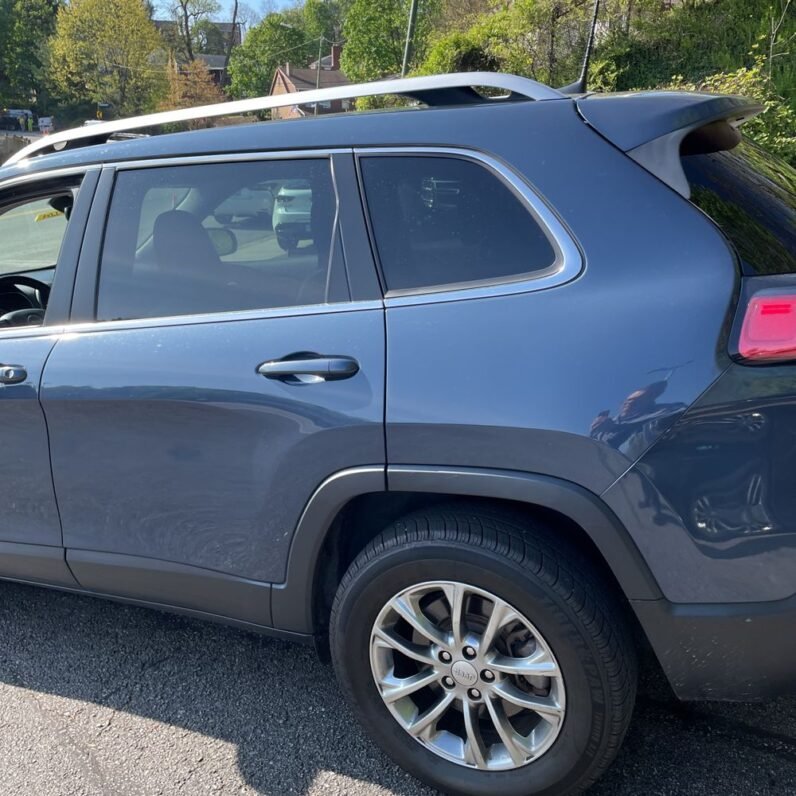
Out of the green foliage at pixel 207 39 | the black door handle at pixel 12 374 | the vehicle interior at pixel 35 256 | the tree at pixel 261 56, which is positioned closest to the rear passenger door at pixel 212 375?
the black door handle at pixel 12 374

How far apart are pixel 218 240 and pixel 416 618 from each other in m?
1.32

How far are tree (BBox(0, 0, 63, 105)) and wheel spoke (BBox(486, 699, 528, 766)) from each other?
255ft

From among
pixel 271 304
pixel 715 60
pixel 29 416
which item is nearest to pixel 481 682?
pixel 271 304

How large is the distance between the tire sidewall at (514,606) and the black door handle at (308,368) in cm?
49

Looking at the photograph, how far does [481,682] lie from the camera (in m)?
2.08

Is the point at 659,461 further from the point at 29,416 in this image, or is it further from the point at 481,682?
the point at 29,416

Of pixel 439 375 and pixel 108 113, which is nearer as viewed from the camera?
pixel 439 375

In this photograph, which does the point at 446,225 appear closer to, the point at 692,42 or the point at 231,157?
the point at 231,157

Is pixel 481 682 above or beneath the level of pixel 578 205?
beneath

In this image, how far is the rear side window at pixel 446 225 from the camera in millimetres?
1951

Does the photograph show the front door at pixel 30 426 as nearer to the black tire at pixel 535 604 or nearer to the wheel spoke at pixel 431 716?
the black tire at pixel 535 604

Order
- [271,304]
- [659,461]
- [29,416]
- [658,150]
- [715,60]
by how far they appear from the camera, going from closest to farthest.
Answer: [659,461], [658,150], [271,304], [29,416], [715,60]

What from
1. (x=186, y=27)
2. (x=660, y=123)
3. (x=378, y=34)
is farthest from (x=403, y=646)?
(x=186, y=27)

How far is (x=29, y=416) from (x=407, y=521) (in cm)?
132
